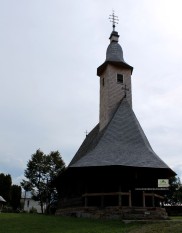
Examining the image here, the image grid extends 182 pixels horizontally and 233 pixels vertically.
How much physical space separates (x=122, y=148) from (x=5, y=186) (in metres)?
30.3

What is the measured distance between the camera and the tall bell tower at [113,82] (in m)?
23.2

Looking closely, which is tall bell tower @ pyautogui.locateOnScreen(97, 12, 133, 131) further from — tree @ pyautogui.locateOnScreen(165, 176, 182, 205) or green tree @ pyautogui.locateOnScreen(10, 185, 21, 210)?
green tree @ pyautogui.locateOnScreen(10, 185, 21, 210)

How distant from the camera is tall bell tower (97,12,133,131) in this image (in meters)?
23.2

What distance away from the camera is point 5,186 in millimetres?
44750

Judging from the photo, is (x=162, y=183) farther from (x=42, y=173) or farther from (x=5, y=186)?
(x=5, y=186)

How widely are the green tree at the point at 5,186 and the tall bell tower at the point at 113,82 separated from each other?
25346 millimetres

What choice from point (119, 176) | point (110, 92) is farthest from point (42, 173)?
point (119, 176)

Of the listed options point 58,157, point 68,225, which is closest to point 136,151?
point 68,225

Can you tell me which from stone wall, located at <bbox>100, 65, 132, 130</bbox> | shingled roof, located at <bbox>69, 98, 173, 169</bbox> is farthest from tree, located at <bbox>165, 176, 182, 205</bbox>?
shingled roof, located at <bbox>69, 98, 173, 169</bbox>

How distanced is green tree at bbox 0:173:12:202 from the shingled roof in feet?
91.6

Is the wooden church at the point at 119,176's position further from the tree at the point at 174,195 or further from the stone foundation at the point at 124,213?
the tree at the point at 174,195

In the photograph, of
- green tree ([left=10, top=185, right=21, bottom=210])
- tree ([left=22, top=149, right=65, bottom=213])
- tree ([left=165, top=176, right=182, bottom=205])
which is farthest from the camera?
green tree ([left=10, top=185, right=21, bottom=210])

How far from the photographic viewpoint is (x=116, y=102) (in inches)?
917

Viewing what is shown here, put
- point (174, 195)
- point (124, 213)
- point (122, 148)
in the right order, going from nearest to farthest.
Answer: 1. point (124, 213)
2. point (122, 148)
3. point (174, 195)
